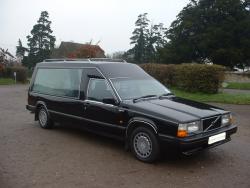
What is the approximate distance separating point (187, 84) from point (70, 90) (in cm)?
1049

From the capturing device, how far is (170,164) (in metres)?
6.01

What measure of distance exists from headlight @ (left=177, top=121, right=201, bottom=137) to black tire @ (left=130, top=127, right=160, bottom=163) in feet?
1.68

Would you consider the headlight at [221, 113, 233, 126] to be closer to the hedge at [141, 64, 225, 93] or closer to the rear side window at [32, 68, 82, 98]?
the rear side window at [32, 68, 82, 98]

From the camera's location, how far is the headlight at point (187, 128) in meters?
5.51

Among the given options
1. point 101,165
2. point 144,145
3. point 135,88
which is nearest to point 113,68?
point 135,88

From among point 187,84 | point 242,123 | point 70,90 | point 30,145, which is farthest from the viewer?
point 187,84

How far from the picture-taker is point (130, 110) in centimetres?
625

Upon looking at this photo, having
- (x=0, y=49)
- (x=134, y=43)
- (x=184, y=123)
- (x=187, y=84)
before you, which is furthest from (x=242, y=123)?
(x=134, y=43)

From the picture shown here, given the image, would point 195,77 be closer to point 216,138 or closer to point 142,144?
point 216,138

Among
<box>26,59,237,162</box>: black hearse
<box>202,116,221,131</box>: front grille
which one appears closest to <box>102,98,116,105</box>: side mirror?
<box>26,59,237,162</box>: black hearse

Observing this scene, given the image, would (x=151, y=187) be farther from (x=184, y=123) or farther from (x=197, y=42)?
(x=197, y=42)

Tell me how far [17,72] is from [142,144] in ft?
108

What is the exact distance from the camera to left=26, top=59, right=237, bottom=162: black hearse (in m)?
5.69

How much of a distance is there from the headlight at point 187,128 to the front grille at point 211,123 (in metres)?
0.17
